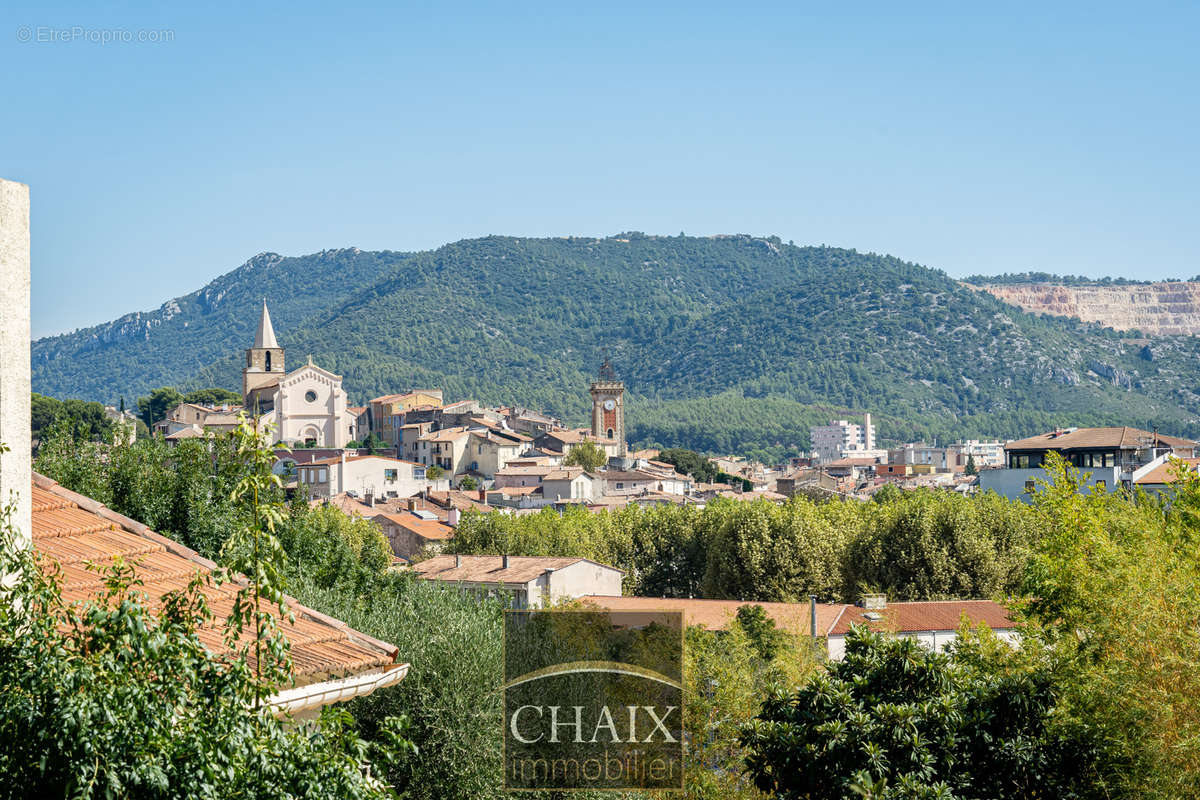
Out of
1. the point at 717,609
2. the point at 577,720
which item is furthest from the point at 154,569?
the point at 717,609

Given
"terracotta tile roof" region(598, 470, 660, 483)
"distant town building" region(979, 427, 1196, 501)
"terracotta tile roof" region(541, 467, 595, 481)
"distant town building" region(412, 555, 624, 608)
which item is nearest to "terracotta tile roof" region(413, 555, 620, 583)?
"distant town building" region(412, 555, 624, 608)

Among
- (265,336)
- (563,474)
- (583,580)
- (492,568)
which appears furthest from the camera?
(265,336)

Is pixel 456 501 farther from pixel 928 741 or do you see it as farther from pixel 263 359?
pixel 928 741

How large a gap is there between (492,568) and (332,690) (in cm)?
3271

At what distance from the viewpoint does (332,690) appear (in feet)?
21.1

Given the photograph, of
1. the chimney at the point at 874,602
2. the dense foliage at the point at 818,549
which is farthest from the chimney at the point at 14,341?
the dense foliage at the point at 818,549

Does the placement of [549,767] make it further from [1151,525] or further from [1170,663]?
[1151,525]

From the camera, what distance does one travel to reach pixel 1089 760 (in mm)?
10438

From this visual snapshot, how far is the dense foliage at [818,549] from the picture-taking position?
130ft

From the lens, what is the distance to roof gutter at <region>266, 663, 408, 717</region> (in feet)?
19.8

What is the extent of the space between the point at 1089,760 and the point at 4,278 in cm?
917

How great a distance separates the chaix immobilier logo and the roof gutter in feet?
18.2

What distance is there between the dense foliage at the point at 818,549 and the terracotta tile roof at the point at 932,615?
3.58 ft

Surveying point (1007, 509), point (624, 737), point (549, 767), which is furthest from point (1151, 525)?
point (1007, 509)
